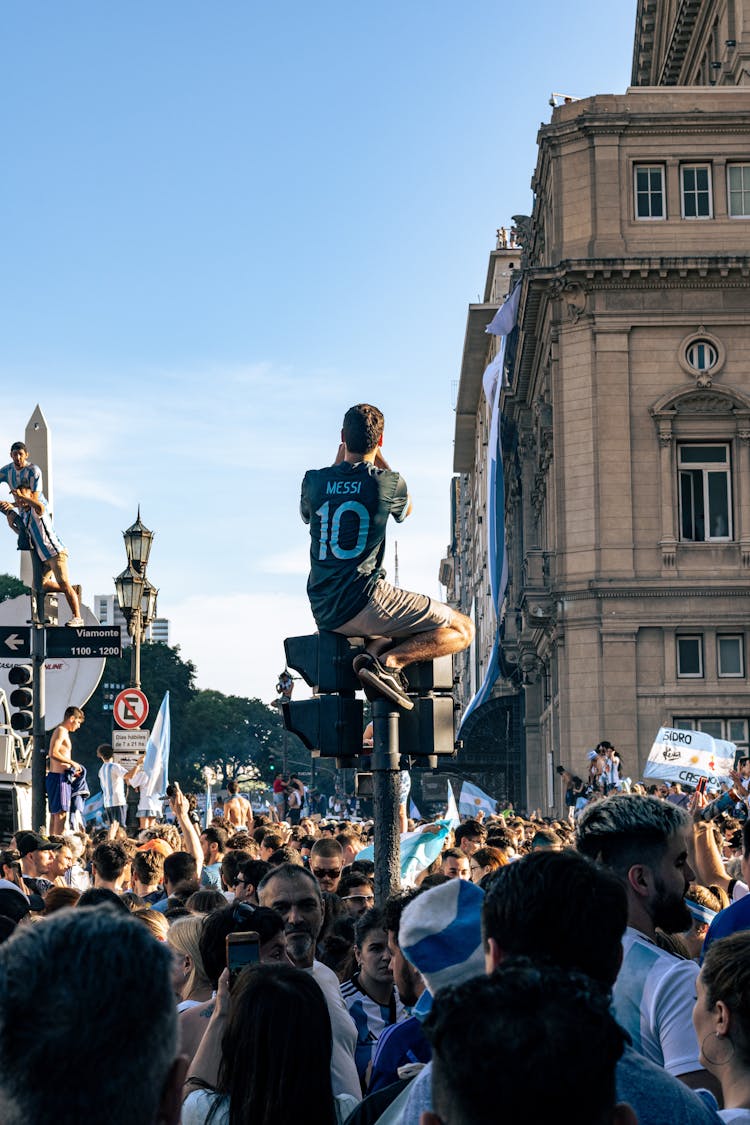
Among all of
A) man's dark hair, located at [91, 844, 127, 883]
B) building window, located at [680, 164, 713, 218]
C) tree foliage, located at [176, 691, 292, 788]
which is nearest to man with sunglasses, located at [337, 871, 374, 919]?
man's dark hair, located at [91, 844, 127, 883]

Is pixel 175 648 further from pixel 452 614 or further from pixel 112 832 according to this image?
pixel 452 614

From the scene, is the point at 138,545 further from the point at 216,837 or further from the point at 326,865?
the point at 326,865

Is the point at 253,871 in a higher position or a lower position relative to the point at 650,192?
lower

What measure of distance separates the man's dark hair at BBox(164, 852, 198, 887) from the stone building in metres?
32.7

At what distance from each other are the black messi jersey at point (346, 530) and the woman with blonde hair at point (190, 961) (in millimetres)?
2262

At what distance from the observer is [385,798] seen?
8.14 metres

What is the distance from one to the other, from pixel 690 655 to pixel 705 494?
4432mm

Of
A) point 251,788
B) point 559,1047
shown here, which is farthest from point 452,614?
point 251,788

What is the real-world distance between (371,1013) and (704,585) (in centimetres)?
3671

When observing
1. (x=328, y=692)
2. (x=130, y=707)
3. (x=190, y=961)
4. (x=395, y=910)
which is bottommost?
(x=190, y=961)

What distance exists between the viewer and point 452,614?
8547 millimetres

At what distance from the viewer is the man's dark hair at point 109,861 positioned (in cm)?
1045

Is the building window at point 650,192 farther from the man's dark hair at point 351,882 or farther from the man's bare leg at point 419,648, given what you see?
the man's bare leg at point 419,648

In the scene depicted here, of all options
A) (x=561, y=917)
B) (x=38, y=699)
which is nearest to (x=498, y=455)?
(x=38, y=699)
